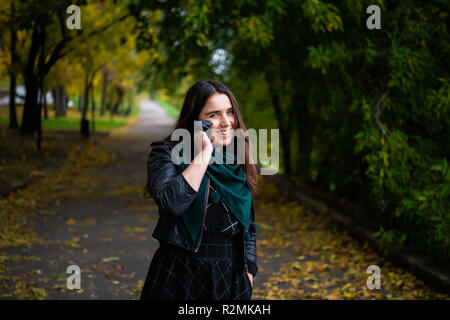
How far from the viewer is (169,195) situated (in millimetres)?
2273

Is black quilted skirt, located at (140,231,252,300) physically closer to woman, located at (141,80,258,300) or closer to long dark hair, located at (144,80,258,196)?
woman, located at (141,80,258,300)

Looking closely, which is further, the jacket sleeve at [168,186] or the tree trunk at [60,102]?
the tree trunk at [60,102]

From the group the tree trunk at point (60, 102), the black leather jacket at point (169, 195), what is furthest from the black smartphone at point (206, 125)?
the tree trunk at point (60, 102)

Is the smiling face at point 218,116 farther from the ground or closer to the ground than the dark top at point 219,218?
farther from the ground

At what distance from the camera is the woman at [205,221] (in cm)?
242

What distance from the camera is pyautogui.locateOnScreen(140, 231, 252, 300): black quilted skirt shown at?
2.48 meters

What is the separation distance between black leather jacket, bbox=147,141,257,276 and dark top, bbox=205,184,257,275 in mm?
78

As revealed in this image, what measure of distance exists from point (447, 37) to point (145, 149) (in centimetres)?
1702

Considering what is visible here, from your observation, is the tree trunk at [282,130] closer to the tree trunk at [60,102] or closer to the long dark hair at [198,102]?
the long dark hair at [198,102]

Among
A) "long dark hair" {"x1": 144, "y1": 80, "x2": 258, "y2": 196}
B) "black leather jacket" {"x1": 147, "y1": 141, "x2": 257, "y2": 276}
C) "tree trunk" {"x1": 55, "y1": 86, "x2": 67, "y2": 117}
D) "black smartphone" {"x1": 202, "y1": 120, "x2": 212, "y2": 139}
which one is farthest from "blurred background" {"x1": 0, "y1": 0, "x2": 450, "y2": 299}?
"tree trunk" {"x1": 55, "y1": 86, "x2": 67, "y2": 117}

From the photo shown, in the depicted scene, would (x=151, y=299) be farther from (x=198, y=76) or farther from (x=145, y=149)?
(x=145, y=149)

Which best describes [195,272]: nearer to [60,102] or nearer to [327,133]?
[327,133]

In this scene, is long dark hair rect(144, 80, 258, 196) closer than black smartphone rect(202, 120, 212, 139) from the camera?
No

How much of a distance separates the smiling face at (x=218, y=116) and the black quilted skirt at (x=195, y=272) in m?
0.48
